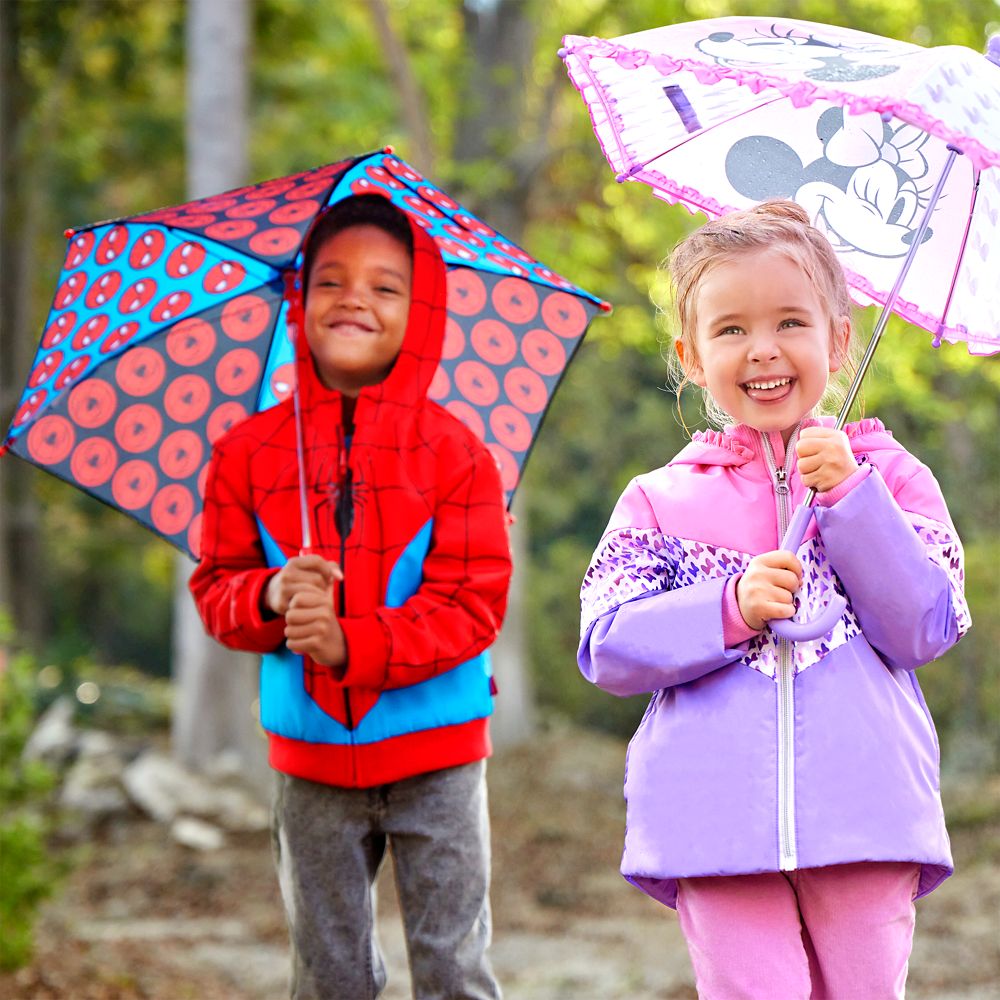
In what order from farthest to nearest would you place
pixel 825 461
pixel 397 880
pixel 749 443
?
1. pixel 397 880
2. pixel 749 443
3. pixel 825 461

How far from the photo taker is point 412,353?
2.88 m

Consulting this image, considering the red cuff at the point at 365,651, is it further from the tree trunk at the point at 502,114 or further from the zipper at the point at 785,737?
the tree trunk at the point at 502,114

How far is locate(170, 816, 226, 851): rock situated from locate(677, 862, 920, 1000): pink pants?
675 centimetres

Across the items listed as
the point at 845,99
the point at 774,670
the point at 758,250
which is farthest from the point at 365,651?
the point at 845,99

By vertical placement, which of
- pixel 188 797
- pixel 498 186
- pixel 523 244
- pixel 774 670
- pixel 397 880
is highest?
pixel 498 186

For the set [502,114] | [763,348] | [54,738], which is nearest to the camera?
[763,348]

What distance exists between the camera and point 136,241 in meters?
3.15

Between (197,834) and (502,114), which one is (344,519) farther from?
(502,114)

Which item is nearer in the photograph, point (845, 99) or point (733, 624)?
point (845, 99)

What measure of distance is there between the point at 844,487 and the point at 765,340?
29cm

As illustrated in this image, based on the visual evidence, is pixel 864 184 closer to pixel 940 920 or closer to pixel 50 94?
pixel 940 920

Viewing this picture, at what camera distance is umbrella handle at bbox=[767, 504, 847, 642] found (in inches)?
83.7

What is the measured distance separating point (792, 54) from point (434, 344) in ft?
3.22

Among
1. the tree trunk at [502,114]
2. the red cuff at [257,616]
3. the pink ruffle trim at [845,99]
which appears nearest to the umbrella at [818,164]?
the pink ruffle trim at [845,99]
